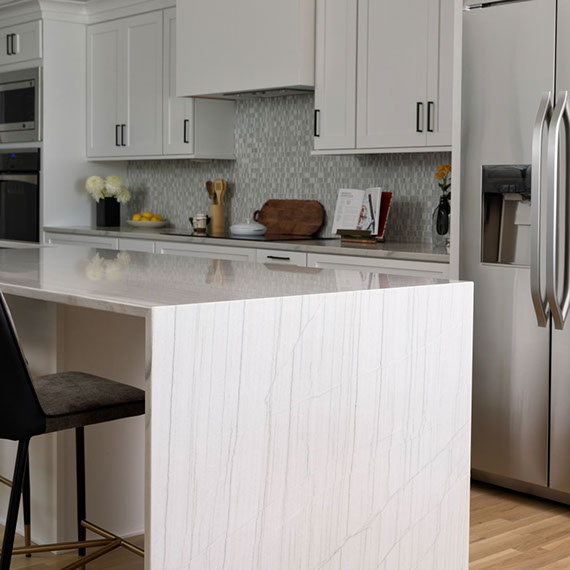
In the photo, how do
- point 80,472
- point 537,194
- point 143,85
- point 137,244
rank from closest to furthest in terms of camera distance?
point 80,472 → point 537,194 → point 137,244 → point 143,85

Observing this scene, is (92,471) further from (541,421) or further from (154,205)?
(154,205)

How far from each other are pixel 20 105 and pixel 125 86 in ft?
2.64

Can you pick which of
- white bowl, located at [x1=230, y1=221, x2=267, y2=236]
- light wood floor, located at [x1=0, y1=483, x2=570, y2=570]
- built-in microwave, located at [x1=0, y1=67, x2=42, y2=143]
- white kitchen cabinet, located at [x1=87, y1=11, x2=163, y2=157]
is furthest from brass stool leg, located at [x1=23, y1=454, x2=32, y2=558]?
built-in microwave, located at [x1=0, y1=67, x2=42, y2=143]

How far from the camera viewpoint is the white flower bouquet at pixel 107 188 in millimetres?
6188

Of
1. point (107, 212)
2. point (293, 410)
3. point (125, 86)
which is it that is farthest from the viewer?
point (107, 212)

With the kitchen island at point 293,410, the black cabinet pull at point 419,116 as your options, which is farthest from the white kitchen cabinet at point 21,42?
the kitchen island at point 293,410

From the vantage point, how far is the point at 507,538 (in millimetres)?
3143

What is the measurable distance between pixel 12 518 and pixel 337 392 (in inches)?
30.9

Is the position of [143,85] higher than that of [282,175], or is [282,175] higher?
[143,85]

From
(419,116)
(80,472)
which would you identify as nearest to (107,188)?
(419,116)

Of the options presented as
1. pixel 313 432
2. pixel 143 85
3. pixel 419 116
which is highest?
pixel 143 85

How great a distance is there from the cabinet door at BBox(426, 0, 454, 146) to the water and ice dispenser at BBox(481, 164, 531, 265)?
0.67 metres

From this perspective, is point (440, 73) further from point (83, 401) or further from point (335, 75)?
point (83, 401)

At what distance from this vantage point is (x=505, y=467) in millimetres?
3576
